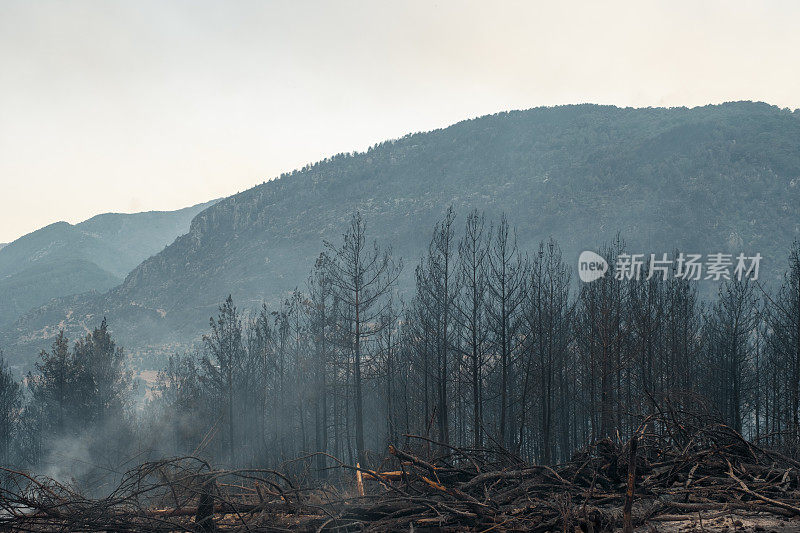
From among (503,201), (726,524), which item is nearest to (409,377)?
(726,524)

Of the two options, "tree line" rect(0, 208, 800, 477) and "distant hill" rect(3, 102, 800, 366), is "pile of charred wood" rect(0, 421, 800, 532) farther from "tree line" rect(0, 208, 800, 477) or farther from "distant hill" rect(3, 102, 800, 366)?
"distant hill" rect(3, 102, 800, 366)

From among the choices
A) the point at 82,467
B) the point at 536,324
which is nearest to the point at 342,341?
the point at 536,324

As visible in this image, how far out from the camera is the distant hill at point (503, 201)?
327 feet

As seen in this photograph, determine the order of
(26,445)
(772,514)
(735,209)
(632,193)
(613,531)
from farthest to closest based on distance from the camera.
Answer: (632,193) → (735,209) → (26,445) → (772,514) → (613,531)

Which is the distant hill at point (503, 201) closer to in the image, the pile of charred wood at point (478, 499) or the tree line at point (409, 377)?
the tree line at point (409, 377)

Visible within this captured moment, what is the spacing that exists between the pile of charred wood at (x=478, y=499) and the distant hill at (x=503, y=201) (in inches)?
3507

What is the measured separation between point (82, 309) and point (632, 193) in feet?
442

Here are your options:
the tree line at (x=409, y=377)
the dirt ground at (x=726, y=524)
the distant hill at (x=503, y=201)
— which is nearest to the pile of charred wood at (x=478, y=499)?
the dirt ground at (x=726, y=524)

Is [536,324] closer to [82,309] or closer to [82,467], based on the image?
[82,467]

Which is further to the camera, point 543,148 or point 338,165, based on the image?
point 338,165

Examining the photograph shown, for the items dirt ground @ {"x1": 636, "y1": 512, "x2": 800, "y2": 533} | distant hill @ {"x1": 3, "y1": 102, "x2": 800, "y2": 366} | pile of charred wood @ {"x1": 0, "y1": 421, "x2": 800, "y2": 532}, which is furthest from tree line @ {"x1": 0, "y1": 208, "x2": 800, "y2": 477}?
distant hill @ {"x1": 3, "y1": 102, "x2": 800, "y2": 366}

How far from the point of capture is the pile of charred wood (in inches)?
196

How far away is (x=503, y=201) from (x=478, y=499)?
125693mm

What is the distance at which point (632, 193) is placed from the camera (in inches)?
4424
